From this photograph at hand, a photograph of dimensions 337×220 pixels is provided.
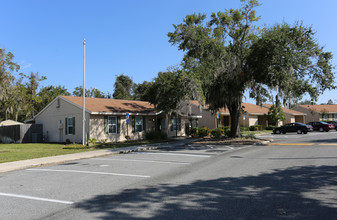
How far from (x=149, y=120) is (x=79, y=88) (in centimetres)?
3588

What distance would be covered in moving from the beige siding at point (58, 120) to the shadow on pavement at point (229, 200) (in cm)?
1812

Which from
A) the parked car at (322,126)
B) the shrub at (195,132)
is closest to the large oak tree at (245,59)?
the shrub at (195,132)

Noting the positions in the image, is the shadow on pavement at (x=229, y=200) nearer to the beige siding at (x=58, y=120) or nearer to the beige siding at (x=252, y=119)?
the beige siding at (x=58, y=120)

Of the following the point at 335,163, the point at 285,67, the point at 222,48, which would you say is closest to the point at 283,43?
the point at 285,67

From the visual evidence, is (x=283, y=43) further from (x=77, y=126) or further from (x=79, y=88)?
(x=79, y=88)

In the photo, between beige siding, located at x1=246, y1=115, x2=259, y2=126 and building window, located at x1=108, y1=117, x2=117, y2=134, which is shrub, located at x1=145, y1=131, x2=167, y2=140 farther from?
beige siding, located at x1=246, y1=115, x2=259, y2=126

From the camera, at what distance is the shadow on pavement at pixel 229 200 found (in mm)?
4941

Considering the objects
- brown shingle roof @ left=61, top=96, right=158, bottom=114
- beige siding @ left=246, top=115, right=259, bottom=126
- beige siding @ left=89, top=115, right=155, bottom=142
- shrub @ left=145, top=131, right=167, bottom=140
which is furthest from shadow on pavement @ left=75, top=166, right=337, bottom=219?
beige siding @ left=246, top=115, right=259, bottom=126

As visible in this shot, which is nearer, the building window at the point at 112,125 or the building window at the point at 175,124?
the building window at the point at 112,125

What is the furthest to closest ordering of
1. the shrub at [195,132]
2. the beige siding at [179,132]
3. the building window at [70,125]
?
the beige siding at [179,132]
the shrub at [195,132]
the building window at [70,125]

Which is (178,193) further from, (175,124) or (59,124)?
(175,124)

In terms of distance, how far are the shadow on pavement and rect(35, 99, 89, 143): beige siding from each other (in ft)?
59.4

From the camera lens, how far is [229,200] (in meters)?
5.78

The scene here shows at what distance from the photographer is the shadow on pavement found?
4.94 metres
